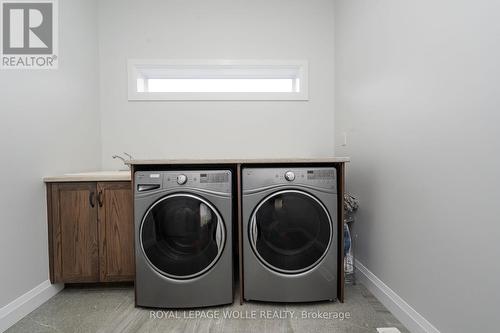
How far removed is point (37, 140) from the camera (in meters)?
1.62

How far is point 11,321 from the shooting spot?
1399 millimetres

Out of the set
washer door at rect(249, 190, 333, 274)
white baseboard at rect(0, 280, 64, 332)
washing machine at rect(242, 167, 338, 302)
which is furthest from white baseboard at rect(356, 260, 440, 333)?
white baseboard at rect(0, 280, 64, 332)

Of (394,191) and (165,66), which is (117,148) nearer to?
(165,66)

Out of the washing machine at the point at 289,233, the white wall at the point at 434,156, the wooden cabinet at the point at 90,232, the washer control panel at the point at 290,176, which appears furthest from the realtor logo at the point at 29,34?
the white wall at the point at 434,156

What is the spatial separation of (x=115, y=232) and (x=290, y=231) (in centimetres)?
127

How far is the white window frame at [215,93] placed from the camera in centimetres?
236

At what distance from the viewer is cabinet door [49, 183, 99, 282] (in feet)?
5.54

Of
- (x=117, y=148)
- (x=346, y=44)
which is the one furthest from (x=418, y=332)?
(x=117, y=148)

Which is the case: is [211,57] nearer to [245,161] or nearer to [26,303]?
[245,161]

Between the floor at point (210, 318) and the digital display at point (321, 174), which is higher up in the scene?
the digital display at point (321, 174)

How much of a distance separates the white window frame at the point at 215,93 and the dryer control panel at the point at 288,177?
1.15 m

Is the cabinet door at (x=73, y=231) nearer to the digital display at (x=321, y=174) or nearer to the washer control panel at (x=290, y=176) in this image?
the washer control panel at (x=290, y=176)

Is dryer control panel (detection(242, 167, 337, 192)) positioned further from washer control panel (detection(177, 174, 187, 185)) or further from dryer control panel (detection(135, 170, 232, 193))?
washer control panel (detection(177, 174, 187, 185))

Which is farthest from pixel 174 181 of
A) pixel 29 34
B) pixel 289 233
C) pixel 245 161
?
pixel 29 34
